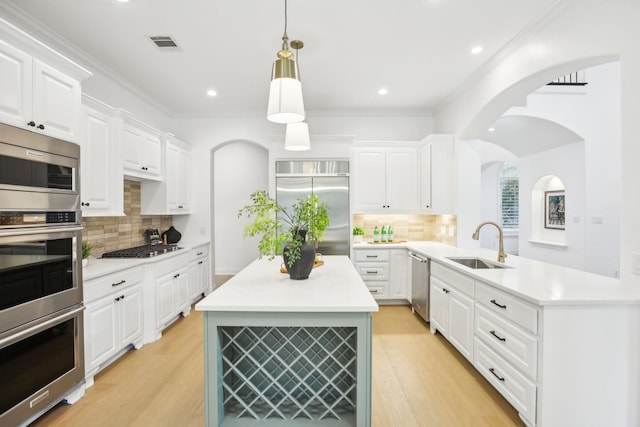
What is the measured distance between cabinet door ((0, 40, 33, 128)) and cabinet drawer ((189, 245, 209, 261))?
8.71 feet

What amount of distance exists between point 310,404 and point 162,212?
325 cm

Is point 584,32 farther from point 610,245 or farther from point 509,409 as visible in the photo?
point 610,245

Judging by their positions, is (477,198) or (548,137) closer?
(477,198)

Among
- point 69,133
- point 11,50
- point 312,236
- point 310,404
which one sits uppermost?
point 11,50

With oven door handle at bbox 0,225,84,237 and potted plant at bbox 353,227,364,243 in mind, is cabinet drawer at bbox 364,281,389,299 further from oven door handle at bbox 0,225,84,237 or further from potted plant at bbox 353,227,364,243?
oven door handle at bbox 0,225,84,237

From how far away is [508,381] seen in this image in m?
2.12

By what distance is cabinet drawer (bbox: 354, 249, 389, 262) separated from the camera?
4.46 m

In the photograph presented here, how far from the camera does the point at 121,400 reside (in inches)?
92.6

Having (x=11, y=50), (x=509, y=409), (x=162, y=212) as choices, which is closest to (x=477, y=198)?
(x=509, y=409)

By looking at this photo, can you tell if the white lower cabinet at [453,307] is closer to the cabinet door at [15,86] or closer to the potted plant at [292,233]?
the potted plant at [292,233]

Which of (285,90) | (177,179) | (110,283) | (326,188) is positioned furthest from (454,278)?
(177,179)

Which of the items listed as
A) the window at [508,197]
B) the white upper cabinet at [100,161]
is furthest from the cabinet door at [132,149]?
the window at [508,197]

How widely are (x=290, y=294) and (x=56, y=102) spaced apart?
80.0 inches

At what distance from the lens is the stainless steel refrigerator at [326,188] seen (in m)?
4.46
